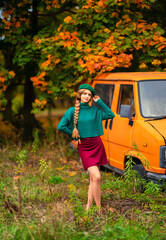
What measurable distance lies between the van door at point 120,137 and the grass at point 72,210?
0.47 m

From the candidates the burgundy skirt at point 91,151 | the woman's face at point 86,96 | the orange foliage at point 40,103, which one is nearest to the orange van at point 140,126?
the burgundy skirt at point 91,151

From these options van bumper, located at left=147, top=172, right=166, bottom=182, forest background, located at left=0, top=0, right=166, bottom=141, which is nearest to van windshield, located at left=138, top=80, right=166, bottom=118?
van bumper, located at left=147, top=172, right=166, bottom=182

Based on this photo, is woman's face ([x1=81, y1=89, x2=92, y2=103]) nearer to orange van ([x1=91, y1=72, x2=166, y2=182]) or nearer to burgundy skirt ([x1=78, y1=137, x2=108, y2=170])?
burgundy skirt ([x1=78, y1=137, x2=108, y2=170])

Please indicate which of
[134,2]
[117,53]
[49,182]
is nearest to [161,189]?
[49,182]

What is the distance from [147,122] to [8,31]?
5.71 meters

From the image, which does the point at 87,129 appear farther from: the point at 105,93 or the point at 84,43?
the point at 84,43

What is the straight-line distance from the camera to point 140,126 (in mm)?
6719

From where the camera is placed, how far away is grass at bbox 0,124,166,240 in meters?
4.53

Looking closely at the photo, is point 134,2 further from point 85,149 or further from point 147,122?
point 85,149

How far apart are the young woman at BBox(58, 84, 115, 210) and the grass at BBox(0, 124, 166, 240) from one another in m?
0.38

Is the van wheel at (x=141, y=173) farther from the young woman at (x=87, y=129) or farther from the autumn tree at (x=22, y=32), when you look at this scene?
the autumn tree at (x=22, y=32)

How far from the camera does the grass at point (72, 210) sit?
453 centimetres

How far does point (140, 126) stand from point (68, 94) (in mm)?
3866

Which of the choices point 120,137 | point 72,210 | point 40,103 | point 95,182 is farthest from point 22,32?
point 72,210
